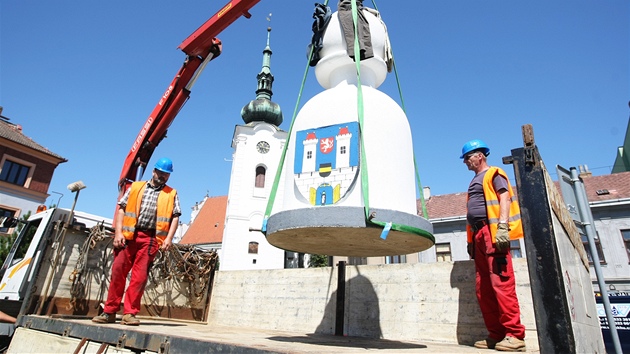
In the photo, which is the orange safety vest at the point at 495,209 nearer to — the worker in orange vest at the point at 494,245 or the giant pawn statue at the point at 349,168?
the worker in orange vest at the point at 494,245

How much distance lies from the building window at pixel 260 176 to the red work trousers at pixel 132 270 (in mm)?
26607

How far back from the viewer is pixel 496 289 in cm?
308

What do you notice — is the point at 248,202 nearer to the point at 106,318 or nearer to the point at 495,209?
the point at 106,318

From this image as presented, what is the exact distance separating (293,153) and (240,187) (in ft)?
89.0

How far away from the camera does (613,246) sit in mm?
18047

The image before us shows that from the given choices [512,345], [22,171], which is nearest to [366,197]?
[512,345]

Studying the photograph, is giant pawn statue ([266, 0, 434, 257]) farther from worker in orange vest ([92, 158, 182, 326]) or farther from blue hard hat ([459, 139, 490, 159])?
worker in orange vest ([92, 158, 182, 326])

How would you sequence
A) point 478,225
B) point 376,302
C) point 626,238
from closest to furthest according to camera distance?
1. point 478,225
2. point 376,302
3. point 626,238

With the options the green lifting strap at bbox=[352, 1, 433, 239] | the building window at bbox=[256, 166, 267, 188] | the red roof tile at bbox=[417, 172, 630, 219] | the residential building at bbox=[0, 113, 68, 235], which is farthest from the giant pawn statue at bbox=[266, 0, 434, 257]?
the building window at bbox=[256, 166, 267, 188]

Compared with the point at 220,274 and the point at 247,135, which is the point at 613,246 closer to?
the point at 220,274

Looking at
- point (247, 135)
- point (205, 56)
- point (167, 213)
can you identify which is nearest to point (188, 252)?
point (167, 213)

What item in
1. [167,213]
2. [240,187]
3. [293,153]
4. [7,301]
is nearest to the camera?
[293,153]

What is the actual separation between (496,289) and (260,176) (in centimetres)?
2866

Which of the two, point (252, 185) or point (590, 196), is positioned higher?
point (252, 185)
